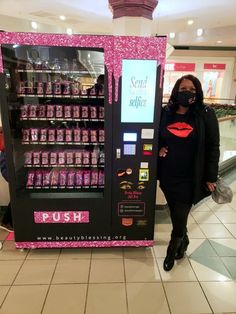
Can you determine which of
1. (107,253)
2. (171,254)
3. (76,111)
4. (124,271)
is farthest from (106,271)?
(76,111)

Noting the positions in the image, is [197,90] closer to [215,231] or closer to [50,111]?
[50,111]

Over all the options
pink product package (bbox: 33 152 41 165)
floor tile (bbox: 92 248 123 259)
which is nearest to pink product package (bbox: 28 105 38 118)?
pink product package (bbox: 33 152 41 165)

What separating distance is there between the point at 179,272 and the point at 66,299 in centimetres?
103

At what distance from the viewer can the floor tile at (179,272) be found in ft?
7.32

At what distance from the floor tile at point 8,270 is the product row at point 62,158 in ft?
3.13

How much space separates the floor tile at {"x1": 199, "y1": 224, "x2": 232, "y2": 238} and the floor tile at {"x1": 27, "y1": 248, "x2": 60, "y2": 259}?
171 centimetres

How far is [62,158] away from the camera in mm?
2566

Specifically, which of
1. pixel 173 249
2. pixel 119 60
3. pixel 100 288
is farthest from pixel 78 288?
pixel 119 60

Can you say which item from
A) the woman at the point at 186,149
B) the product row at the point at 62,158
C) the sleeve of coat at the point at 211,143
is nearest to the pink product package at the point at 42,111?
the product row at the point at 62,158

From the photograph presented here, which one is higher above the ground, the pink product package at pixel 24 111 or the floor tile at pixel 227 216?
the pink product package at pixel 24 111

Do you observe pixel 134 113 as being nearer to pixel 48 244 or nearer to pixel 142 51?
pixel 142 51

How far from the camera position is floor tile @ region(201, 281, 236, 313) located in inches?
76.5

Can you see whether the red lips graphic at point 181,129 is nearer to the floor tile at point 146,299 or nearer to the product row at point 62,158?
the product row at point 62,158

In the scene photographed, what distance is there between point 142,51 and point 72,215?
1.63m
